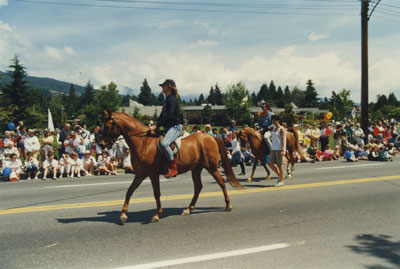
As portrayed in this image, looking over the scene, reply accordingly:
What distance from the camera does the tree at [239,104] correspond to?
64.8 metres

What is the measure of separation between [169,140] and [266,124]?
5.63 metres

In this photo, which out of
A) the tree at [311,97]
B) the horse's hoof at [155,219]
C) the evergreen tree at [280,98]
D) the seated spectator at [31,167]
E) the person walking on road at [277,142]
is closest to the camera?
the horse's hoof at [155,219]

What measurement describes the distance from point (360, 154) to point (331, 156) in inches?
61.1

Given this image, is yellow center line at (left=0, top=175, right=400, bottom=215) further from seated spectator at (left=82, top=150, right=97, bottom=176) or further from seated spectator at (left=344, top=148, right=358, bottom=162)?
seated spectator at (left=82, top=150, right=97, bottom=176)

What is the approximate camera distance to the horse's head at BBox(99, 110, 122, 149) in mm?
5848

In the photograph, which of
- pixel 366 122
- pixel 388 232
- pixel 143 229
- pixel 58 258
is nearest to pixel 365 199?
pixel 388 232

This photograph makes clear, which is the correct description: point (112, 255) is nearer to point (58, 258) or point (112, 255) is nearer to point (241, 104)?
point (58, 258)

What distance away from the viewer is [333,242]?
4.54 metres

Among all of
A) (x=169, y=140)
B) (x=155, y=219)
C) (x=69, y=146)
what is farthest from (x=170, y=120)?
(x=69, y=146)

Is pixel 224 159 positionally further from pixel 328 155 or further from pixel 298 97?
pixel 298 97

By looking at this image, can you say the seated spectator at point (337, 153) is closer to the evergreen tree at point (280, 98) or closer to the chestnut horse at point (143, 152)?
the chestnut horse at point (143, 152)

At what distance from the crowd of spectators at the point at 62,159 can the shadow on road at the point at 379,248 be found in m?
9.51

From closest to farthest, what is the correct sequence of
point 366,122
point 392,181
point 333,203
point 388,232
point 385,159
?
point 388,232 < point 333,203 < point 392,181 < point 385,159 < point 366,122

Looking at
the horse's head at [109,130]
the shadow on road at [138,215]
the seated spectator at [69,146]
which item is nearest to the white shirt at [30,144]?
the seated spectator at [69,146]
